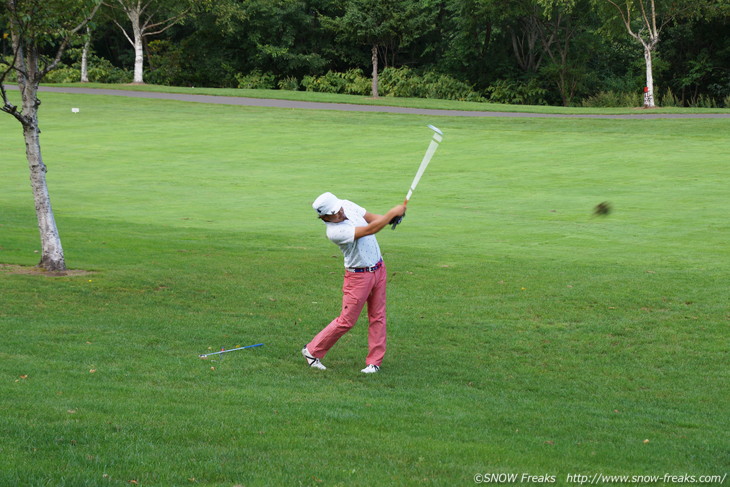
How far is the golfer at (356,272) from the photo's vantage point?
9.31 meters

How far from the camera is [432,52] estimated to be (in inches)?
2645

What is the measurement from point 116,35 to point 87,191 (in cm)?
5104

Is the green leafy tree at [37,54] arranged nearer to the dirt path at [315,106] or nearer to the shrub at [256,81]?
the dirt path at [315,106]

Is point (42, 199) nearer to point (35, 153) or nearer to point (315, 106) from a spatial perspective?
point (35, 153)

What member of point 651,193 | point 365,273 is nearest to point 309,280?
point 365,273

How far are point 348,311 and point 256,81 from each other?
56715 mm

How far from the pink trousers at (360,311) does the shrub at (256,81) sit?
55.4 m

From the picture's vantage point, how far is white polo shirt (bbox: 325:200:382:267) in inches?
368

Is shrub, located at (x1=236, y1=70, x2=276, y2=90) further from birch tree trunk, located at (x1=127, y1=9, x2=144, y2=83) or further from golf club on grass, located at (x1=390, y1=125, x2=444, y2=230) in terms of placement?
golf club on grass, located at (x1=390, y1=125, x2=444, y2=230)

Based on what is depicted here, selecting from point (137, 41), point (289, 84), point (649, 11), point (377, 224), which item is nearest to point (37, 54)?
point (377, 224)

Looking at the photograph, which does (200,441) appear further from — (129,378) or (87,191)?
(87,191)

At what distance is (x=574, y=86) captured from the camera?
6016cm

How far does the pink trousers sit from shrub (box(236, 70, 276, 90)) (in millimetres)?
55389

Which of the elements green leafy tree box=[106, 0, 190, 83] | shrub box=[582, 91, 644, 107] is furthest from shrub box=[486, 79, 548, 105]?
green leafy tree box=[106, 0, 190, 83]
